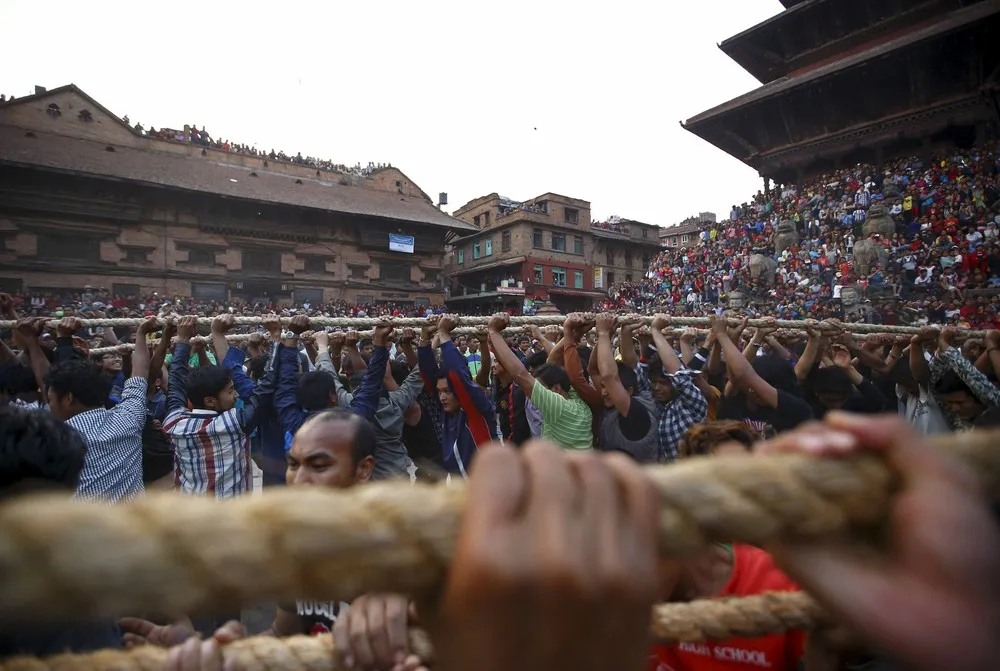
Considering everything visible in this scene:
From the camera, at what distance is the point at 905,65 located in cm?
1833

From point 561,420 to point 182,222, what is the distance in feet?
86.2

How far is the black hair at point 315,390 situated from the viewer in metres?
3.20

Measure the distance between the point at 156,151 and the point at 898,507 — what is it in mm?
33961

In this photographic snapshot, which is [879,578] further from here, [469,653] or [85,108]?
[85,108]

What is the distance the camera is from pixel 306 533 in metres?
0.45

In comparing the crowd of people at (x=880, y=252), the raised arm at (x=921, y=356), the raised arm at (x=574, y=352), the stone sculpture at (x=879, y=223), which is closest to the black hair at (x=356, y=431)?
the raised arm at (x=574, y=352)

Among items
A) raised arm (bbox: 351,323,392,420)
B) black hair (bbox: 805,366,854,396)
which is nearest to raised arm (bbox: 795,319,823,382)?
black hair (bbox: 805,366,854,396)

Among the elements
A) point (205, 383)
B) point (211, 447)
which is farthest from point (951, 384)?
point (205, 383)

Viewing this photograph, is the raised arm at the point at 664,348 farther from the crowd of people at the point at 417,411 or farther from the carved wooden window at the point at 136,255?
the carved wooden window at the point at 136,255

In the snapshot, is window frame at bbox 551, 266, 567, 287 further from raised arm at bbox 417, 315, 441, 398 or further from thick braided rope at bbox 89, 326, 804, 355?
raised arm at bbox 417, 315, 441, 398

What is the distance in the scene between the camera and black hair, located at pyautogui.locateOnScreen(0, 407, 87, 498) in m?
1.30

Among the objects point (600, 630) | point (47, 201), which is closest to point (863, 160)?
point (600, 630)

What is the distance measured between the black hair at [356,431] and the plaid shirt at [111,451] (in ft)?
4.72

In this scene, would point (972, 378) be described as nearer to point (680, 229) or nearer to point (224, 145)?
point (224, 145)
